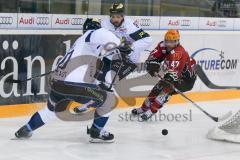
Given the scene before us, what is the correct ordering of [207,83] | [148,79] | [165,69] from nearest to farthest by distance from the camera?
[165,69], [148,79], [207,83]

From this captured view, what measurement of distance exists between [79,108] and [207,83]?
230 centimetres

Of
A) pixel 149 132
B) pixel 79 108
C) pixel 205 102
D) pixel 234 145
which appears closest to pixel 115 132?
pixel 149 132

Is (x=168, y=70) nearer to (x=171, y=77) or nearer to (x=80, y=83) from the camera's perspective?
(x=171, y=77)

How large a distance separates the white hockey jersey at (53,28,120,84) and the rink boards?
131 centimetres

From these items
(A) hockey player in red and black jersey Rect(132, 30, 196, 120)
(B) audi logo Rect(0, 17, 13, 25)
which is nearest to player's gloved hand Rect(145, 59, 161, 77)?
(A) hockey player in red and black jersey Rect(132, 30, 196, 120)

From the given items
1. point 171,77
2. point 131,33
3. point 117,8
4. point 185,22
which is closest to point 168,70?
point 171,77

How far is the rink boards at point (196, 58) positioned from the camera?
19.1 ft

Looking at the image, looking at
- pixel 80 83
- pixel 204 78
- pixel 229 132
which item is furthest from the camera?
pixel 204 78

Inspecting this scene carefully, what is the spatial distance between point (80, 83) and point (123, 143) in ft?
2.38

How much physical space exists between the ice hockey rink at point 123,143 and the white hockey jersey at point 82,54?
1.84ft

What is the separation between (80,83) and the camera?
179 inches

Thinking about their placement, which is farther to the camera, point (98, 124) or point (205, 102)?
point (205, 102)

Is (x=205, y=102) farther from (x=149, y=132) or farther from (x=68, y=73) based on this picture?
(x=68, y=73)

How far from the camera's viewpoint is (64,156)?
4.35 meters
